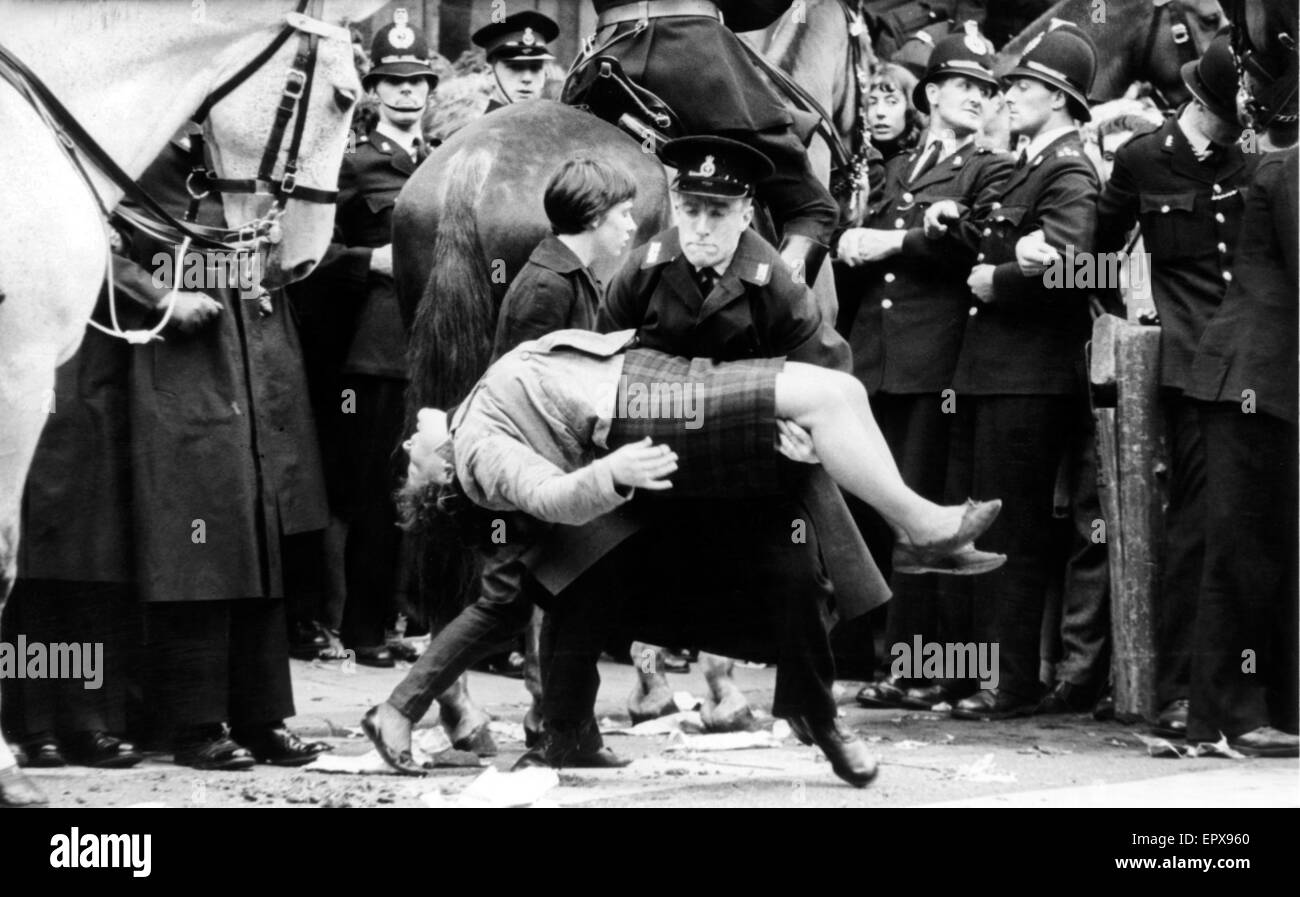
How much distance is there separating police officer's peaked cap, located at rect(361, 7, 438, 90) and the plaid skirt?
2.46m

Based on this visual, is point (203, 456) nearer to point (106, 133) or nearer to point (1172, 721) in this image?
point (106, 133)

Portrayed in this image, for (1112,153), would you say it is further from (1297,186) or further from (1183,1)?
(1297,186)

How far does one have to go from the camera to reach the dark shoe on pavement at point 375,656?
8.07m

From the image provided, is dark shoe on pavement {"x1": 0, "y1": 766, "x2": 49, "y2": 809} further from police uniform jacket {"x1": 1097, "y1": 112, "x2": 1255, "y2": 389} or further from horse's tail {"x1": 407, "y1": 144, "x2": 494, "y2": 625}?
police uniform jacket {"x1": 1097, "y1": 112, "x2": 1255, "y2": 389}

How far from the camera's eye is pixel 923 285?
8.65 m

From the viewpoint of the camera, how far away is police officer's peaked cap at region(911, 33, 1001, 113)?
873 centimetres

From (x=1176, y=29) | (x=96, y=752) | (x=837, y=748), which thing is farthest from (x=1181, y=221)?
(x=96, y=752)

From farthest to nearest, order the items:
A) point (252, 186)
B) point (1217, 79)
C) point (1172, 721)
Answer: point (1172, 721) < point (1217, 79) < point (252, 186)

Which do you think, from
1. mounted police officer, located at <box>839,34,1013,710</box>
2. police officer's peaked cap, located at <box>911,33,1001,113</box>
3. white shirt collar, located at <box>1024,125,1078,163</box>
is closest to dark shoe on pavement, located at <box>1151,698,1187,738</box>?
mounted police officer, located at <box>839,34,1013,710</box>

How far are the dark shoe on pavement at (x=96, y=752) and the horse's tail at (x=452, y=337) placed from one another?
1.02 metres

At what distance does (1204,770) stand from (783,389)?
72.4 inches

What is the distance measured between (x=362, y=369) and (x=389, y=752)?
2006mm

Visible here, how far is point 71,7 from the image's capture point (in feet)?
22.6
